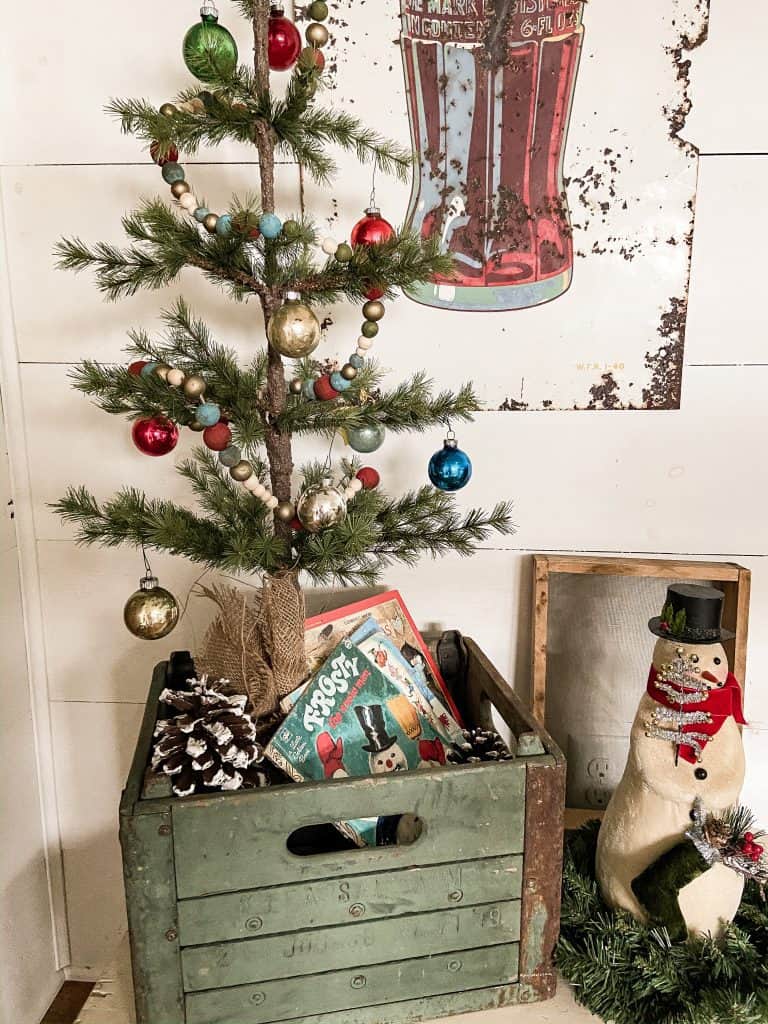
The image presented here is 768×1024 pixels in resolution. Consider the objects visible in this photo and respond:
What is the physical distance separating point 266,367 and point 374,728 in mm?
412

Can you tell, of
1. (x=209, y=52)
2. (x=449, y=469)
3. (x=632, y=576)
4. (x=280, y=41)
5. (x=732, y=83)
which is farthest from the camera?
(x=632, y=576)

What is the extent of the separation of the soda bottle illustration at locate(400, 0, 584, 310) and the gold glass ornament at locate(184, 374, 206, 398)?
0.35 m

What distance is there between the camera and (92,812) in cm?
122

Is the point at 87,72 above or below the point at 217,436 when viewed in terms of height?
above

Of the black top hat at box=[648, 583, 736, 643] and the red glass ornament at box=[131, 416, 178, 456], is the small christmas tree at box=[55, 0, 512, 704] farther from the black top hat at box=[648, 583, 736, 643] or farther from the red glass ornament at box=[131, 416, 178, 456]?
the black top hat at box=[648, 583, 736, 643]

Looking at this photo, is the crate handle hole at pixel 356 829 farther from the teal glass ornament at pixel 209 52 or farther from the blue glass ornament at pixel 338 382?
the teal glass ornament at pixel 209 52

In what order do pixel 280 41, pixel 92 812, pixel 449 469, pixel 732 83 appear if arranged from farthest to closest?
pixel 92 812, pixel 732 83, pixel 449 469, pixel 280 41

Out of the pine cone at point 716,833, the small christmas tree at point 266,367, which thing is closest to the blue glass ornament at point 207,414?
the small christmas tree at point 266,367

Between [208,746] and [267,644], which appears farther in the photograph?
[267,644]

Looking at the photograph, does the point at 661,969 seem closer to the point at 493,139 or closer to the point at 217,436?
the point at 217,436

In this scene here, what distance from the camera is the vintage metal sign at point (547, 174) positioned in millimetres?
977

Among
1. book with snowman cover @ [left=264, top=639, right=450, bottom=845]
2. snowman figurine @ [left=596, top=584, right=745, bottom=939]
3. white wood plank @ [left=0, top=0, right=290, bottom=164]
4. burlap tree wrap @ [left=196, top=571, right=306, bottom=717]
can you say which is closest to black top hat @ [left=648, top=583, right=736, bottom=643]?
snowman figurine @ [left=596, top=584, right=745, bottom=939]

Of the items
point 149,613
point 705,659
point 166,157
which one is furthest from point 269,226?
point 705,659

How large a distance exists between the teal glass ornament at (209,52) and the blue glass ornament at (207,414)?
29 centimetres
